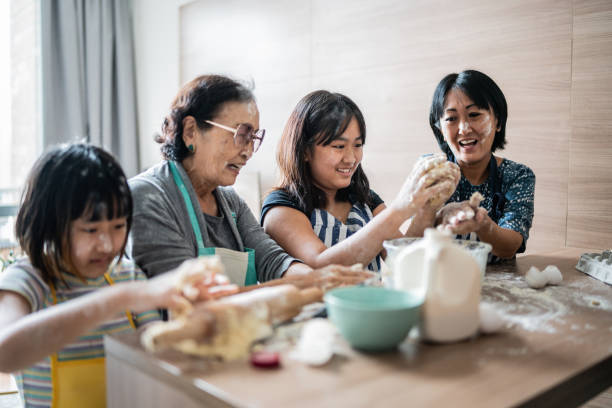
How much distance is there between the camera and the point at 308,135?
156 centimetres

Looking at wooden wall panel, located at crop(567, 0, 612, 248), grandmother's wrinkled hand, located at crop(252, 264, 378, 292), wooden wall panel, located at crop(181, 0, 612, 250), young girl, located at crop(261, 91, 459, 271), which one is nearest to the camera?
grandmother's wrinkled hand, located at crop(252, 264, 378, 292)

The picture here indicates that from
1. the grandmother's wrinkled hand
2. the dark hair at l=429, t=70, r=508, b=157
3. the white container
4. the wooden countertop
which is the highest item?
the dark hair at l=429, t=70, r=508, b=157

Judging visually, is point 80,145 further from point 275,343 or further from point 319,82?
point 319,82

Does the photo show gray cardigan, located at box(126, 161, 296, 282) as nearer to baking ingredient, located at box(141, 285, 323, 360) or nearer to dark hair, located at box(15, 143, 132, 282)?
dark hair, located at box(15, 143, 132, 282)

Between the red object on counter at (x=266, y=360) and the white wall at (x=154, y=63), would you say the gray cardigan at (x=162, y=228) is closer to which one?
the red object on counter at (x=266, y=360)

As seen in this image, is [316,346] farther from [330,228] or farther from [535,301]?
[330,228]

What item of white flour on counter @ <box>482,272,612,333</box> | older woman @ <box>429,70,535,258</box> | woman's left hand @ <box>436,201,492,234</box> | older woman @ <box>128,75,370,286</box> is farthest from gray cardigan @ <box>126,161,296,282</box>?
older woman @ <box>429,70,535,258</box>

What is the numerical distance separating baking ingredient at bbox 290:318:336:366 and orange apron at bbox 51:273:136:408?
0.45 m

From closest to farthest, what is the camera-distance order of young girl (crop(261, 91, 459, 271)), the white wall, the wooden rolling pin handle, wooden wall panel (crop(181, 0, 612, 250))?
the wooden rolling pin handle < young girl (crop(261, 91, 459, 271)) < wooden wall panel (crop(181, 0, 612, 250)) < the white wall

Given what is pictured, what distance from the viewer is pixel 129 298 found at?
0.71 meters

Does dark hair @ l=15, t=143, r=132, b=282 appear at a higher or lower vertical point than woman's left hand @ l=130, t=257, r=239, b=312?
higher

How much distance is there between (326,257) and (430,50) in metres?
1.81

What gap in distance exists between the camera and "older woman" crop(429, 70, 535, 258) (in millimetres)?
1629

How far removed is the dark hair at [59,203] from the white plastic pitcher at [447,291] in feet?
2.02
